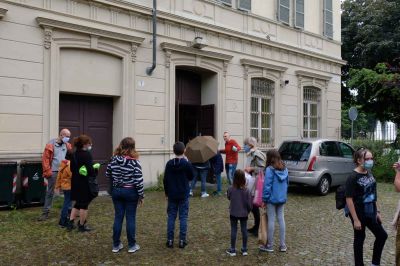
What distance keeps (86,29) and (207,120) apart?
5163 millimetres

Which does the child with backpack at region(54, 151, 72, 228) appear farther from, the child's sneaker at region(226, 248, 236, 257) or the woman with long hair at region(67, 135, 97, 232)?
the child's sneaker at region(226, 248, 236, 257)

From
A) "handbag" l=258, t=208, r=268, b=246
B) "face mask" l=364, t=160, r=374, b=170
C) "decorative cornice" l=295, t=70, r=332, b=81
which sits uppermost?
"decorative cornice" l=295, t=70, r=332, b=81

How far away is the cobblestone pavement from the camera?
18.5 ft

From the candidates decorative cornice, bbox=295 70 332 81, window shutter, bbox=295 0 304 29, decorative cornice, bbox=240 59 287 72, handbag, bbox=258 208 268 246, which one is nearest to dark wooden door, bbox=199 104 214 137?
decorative cornice, bbox=240 59 287 72

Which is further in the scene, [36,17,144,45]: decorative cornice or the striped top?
[36,17,144,45]: decorative cornice

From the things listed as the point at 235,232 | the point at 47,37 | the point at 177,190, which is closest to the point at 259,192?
the point at 235,232

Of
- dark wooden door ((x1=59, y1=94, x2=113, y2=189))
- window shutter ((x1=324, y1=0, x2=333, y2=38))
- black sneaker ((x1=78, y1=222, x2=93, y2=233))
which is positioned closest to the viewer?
black sneaker ((x1=78, y1=222, x2=93, y2=233))

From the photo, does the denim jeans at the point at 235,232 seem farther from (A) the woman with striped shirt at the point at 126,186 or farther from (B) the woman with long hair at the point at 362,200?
(B) the woman with long hair at the point at 362,200

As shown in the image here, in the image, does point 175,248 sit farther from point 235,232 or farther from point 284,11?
point 284,11

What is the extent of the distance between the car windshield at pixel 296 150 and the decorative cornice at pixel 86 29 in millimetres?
5137

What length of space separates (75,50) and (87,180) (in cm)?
487

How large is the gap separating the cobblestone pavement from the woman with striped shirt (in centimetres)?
33

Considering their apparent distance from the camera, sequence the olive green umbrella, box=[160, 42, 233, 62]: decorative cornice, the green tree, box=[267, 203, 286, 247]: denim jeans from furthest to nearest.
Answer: the green tree < box=[160, 42, 233, 62]: decorative cornice < the olive green umbrella < box=[267, 203, 286, 247]: denim jeans

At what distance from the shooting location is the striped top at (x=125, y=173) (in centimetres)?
585
